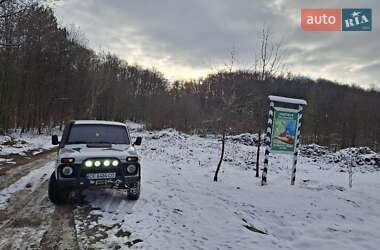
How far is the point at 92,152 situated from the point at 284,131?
298 inches

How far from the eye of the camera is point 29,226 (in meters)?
6.48

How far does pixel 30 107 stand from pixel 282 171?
89.6 ft

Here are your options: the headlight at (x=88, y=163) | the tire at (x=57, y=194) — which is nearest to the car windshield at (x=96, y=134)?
the headlight at (x=88, y=163)

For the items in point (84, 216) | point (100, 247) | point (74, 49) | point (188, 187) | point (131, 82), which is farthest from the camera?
point (131, 82)

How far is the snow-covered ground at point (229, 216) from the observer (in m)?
6.26

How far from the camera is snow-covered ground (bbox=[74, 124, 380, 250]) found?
6.26 m

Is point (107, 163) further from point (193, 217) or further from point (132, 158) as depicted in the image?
point (193, 217)

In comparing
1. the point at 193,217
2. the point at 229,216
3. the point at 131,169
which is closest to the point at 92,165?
the point at 131,169

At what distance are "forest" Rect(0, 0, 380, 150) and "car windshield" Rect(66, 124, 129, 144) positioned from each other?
5.19m

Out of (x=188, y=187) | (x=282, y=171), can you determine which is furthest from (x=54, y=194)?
(x=282, y=171)

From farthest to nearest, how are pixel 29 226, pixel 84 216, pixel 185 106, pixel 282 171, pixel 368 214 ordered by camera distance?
1. pixel 185 106
2. pixel 282 171
3. pixel 368 214
4. pixel 84 216
5. pixel 29 226

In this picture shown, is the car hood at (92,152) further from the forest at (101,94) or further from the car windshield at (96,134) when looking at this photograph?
the forest at (101,94)

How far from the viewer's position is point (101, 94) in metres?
61.4

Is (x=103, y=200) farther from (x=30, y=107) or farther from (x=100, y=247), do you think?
(x=30, y=107)
